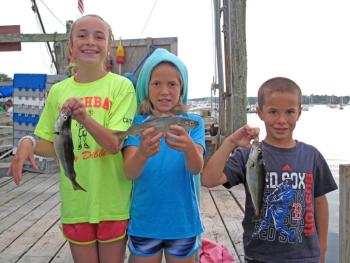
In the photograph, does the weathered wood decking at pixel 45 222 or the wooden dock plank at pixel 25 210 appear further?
the wooden dock plank at pixel 25 210

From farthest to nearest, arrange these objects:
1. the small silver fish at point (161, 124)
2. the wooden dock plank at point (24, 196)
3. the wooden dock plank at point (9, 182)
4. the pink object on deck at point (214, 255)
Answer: the wooden dock plank at point (9, 182), the wooden dock plank at point (24, 196), the pink object on deck at point (214, 255), the small silver fish at point (161, 124)

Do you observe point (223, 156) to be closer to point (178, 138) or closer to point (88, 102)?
point (178, 138)

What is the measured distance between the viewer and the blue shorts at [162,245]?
7.79 ft

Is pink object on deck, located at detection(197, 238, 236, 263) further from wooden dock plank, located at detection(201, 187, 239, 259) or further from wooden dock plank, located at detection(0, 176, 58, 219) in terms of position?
wooden dock plank, located at detection(0, 176, 58, 219)

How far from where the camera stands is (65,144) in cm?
213

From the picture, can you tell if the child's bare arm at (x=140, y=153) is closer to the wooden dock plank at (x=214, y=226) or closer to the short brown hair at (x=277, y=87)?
the short brown hair at (x=277, y=87)

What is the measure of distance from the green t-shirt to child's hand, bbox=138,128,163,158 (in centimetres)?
24

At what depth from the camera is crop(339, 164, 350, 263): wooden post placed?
2387 millimetres

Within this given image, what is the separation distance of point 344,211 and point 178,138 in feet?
3.75

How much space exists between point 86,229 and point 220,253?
151 centimetres

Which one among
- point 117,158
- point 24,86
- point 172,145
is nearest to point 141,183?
point 117,158

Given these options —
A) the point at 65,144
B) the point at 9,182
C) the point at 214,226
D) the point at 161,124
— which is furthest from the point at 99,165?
the point at 9,182

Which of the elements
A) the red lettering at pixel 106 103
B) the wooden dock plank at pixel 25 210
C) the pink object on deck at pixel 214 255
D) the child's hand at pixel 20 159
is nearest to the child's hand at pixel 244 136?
the red lettering at pixel 106 103

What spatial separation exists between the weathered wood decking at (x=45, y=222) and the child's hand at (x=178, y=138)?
1853mm
